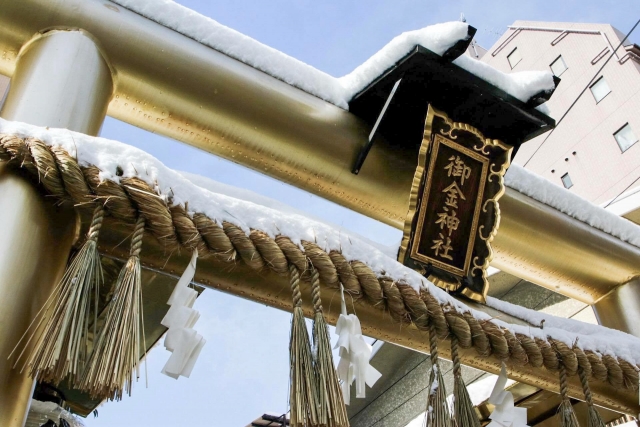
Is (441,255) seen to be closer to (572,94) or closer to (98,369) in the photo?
(98,369)

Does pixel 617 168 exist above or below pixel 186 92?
above

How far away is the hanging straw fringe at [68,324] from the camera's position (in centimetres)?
124

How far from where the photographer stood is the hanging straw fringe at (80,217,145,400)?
1242 mm

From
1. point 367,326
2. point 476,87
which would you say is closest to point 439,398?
point 367,326

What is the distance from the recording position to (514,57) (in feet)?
62.9

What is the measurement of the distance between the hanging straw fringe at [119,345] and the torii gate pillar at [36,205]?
241mm

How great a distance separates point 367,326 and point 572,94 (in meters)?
16.7

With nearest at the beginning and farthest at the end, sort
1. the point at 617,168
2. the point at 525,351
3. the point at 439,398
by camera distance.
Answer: the point at 439,398
the point at 525,351
the point at 617,168

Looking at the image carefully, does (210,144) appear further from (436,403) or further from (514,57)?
(514,57)

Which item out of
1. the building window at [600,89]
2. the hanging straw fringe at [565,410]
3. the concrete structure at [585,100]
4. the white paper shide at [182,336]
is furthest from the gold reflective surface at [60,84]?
the building window at [600,89]

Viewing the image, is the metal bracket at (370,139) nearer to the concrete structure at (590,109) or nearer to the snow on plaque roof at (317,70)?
the snow on plaque roof at (317,70)

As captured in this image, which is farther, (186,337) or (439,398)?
(439,398)

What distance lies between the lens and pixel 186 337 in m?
1.43

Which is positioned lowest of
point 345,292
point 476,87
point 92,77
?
point 345,292
